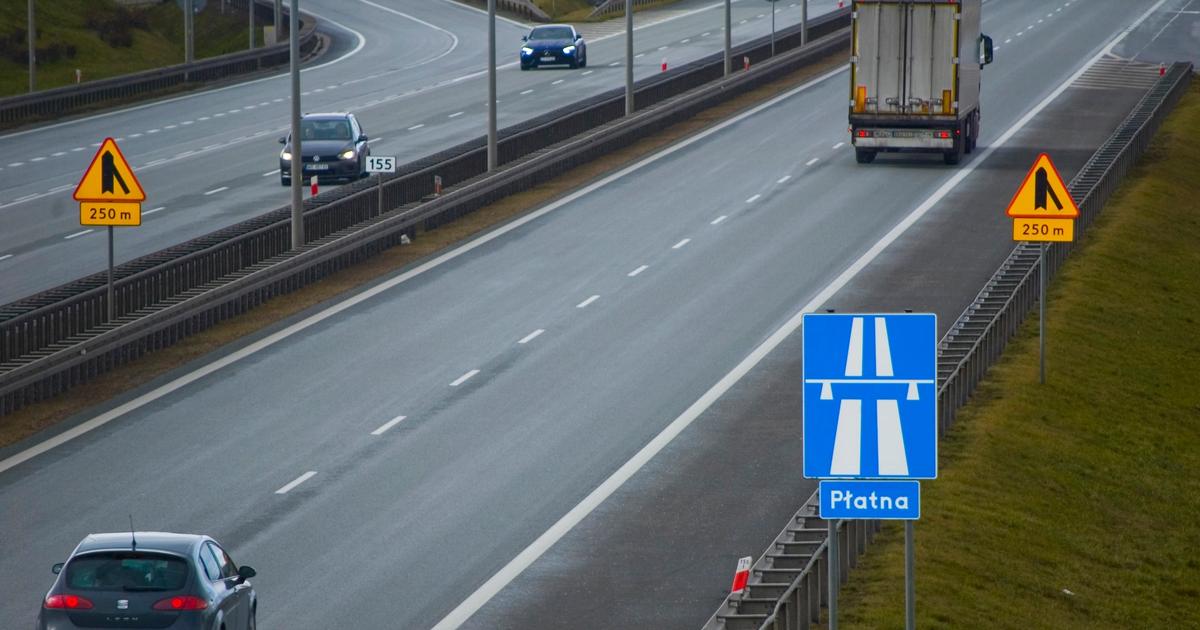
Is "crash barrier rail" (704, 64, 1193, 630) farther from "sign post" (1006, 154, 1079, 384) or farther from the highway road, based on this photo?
"sign post" (1006, 154, 1079, 384)

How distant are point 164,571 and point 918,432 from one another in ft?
21.6

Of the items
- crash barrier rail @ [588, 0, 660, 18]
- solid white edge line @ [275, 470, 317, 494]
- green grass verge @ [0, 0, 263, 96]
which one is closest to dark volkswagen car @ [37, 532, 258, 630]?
solid white edge line @ [275, 470, 317, 494]

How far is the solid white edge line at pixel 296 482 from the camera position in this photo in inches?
854

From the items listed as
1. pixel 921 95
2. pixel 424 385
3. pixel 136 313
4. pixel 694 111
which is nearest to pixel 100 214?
pixel 136 313

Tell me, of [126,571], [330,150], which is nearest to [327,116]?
[330,150]

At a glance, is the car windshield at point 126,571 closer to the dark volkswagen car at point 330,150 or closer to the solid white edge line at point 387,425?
the solid white edge line at point 387,425

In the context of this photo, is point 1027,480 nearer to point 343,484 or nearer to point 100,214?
point 343,484

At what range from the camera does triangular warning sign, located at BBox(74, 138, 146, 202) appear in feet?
88.9

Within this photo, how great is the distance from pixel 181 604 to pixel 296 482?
767 centimetres

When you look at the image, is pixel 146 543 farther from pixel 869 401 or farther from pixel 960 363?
pixel 960 363

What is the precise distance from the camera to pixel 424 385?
27.0m

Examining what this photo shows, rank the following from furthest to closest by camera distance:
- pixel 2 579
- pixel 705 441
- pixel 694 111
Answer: pixel 694 111 < pixel 705 441 < pixel 2 579

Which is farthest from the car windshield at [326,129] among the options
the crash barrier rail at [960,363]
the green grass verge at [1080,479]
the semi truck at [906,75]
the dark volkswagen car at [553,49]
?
the dark volkswagen car at [553,49]

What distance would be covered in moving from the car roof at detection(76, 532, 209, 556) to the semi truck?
3348cm
